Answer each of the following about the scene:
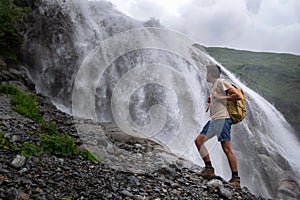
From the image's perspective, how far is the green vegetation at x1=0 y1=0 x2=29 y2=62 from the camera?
470 inches

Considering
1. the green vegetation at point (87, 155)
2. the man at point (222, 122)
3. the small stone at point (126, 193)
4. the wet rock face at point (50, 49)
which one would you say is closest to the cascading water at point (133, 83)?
the wet rock face at point (50, 49)

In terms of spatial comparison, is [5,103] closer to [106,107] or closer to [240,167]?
[106,107]

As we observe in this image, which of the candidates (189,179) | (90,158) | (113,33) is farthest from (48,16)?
(189,179)

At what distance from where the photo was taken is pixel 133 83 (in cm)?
1714

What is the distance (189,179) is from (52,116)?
16.9 feet

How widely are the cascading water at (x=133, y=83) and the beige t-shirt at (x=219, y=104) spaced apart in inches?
222

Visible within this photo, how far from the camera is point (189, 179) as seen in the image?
6.62 m

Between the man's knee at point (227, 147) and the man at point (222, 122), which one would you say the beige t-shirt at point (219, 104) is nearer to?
the man at point (222, 122)

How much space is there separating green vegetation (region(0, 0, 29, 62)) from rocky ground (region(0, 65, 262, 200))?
15.7 feet

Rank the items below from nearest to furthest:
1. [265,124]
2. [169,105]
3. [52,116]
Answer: [52,116], [169,105], [265,124]

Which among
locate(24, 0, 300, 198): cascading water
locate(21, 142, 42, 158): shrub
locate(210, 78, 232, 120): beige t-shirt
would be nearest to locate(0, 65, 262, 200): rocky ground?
locate(21, 142, 42, 158): shrub

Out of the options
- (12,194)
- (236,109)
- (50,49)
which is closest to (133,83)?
(50,49)

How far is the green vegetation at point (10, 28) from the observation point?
39.2ft

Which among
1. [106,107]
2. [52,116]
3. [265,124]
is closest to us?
[52,116]
